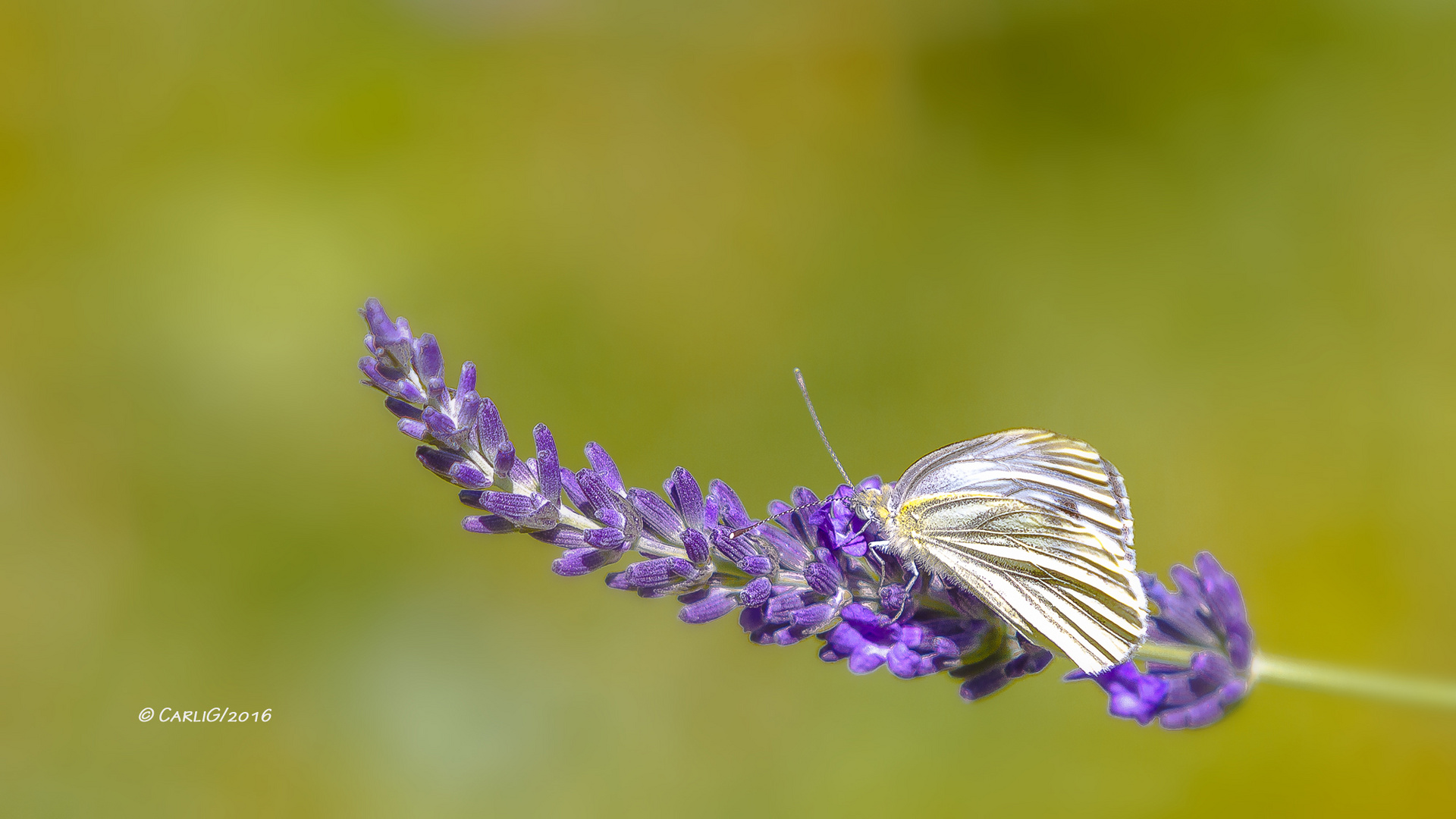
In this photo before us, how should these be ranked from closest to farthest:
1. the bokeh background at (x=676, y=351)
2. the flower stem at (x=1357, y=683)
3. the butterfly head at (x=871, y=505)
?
1. the flower stem at (x=1357, y=683)
2. the butterfly head at (x=871, y=505)
3. the bokeh background at (x=676, y=351)

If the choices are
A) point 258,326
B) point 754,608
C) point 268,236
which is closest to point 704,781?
point 754,608

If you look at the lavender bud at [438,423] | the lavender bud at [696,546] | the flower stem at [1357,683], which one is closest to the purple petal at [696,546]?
the lavender bud at [696,546]

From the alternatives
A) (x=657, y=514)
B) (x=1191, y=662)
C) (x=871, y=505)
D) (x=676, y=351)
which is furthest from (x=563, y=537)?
(x=676, y=351)

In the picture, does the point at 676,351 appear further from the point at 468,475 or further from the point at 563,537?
the point at 468,475

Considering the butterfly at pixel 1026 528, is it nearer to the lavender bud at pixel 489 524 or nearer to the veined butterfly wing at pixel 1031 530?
the veined butterfly wing at pixel 1031 530

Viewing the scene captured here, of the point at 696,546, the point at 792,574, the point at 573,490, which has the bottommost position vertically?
the point at 792,574

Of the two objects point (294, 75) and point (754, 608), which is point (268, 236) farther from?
point (754, 608)
